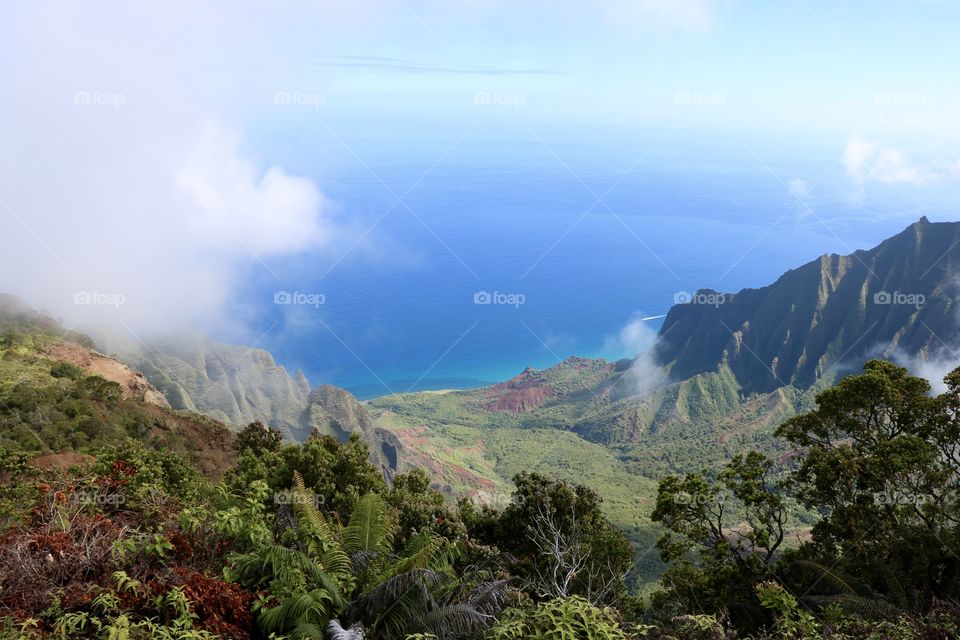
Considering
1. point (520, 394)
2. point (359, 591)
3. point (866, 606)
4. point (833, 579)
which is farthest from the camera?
point (520, 394)

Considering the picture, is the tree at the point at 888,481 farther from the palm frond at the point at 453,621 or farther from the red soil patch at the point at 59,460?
the red soil patch at the point at 59,460

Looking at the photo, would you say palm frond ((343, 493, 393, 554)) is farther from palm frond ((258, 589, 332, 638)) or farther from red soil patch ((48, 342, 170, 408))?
red soil patch ((48, 342, 170, 408))

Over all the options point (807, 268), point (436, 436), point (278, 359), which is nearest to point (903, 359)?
point (807, 268)

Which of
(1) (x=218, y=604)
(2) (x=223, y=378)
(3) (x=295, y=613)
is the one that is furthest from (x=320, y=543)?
(2) (x=223, y=378)

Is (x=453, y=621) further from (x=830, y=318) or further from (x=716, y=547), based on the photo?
(x=830, y=318)

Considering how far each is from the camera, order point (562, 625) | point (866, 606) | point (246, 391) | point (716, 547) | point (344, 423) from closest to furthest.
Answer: point (562, 625) < point (866, 606) < point (716, 547) < point (344, 423) < point (246, 391)

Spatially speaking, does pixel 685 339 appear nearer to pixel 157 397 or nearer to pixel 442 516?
pixel 157 397

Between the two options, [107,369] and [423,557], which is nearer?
[423,557]

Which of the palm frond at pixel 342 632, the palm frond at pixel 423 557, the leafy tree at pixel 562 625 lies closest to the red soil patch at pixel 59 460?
the palm frond at pixel 423 557
